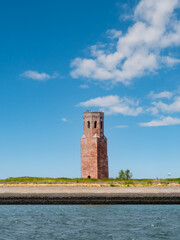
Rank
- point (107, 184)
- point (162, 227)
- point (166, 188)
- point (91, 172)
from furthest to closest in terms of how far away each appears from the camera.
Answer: point (91, 172), point (107, 184), point (166, 188), point (162, 227)

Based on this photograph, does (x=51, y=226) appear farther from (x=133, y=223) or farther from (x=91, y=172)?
(x=91, y=172)

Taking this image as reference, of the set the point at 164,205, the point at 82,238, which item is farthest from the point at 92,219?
the point at 164,205

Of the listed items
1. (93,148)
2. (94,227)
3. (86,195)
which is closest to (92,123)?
(93,148)

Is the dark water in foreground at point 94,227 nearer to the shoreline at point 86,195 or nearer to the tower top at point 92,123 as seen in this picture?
the shoreline at point 86,195

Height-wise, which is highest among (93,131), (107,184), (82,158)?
(93,131)

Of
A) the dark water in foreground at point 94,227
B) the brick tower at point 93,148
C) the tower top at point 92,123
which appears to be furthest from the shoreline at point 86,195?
the tower top at point 92,123

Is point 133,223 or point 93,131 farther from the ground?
point 93,131

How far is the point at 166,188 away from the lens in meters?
48.2

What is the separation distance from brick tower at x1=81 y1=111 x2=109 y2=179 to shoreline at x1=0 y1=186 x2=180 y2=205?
2063cm

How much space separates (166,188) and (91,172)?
24410 mm

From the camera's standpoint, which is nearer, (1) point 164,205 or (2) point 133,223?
(2) point 133,223

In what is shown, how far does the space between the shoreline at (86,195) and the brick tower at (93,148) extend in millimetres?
20626

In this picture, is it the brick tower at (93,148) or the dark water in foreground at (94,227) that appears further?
the brick tower at (93,148)

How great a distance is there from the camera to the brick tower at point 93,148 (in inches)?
2781
